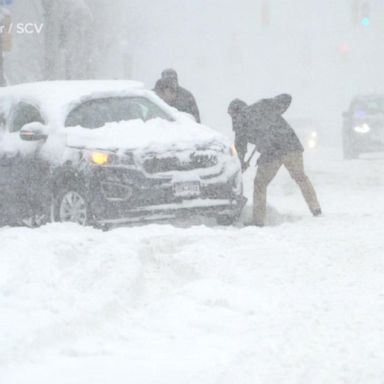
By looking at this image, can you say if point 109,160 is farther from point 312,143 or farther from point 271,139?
point 312,143

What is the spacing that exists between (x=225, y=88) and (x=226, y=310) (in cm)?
10881

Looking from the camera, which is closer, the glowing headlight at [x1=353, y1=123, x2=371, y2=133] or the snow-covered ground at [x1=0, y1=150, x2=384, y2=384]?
the snow-covered ground at [x1=0, y1=150, x2=384, y2=384]

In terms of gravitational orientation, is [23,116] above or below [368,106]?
above

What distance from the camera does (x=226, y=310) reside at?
619 cm

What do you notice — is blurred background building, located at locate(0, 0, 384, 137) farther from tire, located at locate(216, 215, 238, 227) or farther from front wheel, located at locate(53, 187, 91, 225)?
front wheel, located at locate(53, 187, 91, 225)

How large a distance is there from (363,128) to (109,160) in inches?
562

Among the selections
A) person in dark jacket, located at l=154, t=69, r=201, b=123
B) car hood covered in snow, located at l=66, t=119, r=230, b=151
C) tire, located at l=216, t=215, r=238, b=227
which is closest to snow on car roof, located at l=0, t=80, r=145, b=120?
car hood covered in snow, located at l=66, t=119, r=230, b=151

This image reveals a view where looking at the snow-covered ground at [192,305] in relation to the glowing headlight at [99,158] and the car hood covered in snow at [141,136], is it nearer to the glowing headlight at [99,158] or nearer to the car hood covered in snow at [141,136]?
the glowing headlight at [99,158]

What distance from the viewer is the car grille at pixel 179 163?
9.63 metres

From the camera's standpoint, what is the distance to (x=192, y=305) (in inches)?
248

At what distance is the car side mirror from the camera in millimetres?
10141

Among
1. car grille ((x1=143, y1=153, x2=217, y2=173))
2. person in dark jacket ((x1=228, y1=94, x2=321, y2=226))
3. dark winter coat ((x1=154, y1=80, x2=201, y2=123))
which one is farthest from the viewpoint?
dark winter coat ((x1=154, y1=80, x2=201, y2=123))

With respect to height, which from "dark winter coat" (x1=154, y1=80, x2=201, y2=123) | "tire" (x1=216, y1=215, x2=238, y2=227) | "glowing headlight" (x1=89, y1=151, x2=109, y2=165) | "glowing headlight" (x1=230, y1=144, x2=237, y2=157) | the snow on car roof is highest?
the snow on car roof

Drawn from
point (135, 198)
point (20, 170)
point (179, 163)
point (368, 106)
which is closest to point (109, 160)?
point (135, 198)
